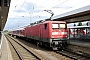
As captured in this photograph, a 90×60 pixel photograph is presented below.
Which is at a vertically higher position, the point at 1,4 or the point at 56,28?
the point at 1,4

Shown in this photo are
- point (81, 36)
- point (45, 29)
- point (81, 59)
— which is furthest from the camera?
point (81, 36)

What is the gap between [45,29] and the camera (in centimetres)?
1881

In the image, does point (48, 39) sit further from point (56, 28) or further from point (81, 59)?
point (81, 59)

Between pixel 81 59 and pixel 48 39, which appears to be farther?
pixel 48 39

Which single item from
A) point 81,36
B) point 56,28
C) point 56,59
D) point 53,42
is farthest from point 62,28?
point 81,36

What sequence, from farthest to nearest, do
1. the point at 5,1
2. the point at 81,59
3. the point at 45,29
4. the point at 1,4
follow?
the point at 45,29, the point at 1,4, the point at 5,1, the point at 81,59

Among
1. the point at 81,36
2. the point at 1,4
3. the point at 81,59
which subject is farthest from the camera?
the point at 81,36

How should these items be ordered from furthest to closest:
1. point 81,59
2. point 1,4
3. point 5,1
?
1. point 1,4
2. point 5,1
3. point 81,59

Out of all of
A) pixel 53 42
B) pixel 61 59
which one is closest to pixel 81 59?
pixel 61 59

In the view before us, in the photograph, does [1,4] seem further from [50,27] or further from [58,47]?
[58,47]

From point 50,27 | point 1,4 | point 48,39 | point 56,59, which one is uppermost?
point 1,4

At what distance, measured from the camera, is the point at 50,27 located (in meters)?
17.6

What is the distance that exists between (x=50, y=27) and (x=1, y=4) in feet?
16.4

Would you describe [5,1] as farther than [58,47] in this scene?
No
